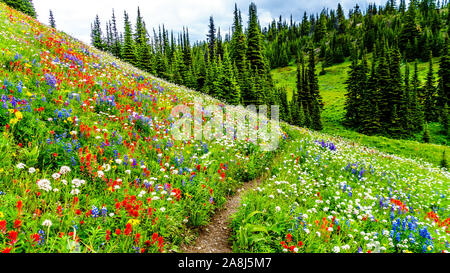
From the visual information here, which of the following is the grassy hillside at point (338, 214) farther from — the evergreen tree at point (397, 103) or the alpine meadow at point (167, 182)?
the evergreen tree at point (397, 103)

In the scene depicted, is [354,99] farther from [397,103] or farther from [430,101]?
[430,101]

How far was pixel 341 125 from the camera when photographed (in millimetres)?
54500

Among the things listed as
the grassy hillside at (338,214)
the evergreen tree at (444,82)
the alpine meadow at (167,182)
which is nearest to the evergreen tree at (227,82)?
the alpine meadow at (167,182)

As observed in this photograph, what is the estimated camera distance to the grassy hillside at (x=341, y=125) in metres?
27.2

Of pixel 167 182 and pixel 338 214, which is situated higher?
pixel 167 182

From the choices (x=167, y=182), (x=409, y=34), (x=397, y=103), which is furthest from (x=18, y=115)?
(x=409, y=34)

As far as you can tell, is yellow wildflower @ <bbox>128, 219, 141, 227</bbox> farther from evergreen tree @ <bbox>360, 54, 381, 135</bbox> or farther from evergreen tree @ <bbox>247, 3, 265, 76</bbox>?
evergreen tree @ <bbox>360, 54, 381, 135</bbox>

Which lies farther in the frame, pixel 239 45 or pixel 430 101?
pixel 430 101

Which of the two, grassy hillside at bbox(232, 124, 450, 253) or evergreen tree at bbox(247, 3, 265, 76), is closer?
grassy hillside at bbox(232, 124, 450, 253)

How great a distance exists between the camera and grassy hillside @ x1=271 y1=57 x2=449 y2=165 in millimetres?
27234

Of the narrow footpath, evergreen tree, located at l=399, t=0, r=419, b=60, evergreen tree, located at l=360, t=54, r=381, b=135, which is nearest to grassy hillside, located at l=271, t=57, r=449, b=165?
evergreen tree, located at l=360, t=54, r=381, b=135

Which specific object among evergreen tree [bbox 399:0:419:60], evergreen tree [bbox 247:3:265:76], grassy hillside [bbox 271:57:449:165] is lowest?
grassy hillside [bbox 271:57:449:165]

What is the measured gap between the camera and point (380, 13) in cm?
13388

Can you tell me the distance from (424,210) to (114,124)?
34.6 feet
